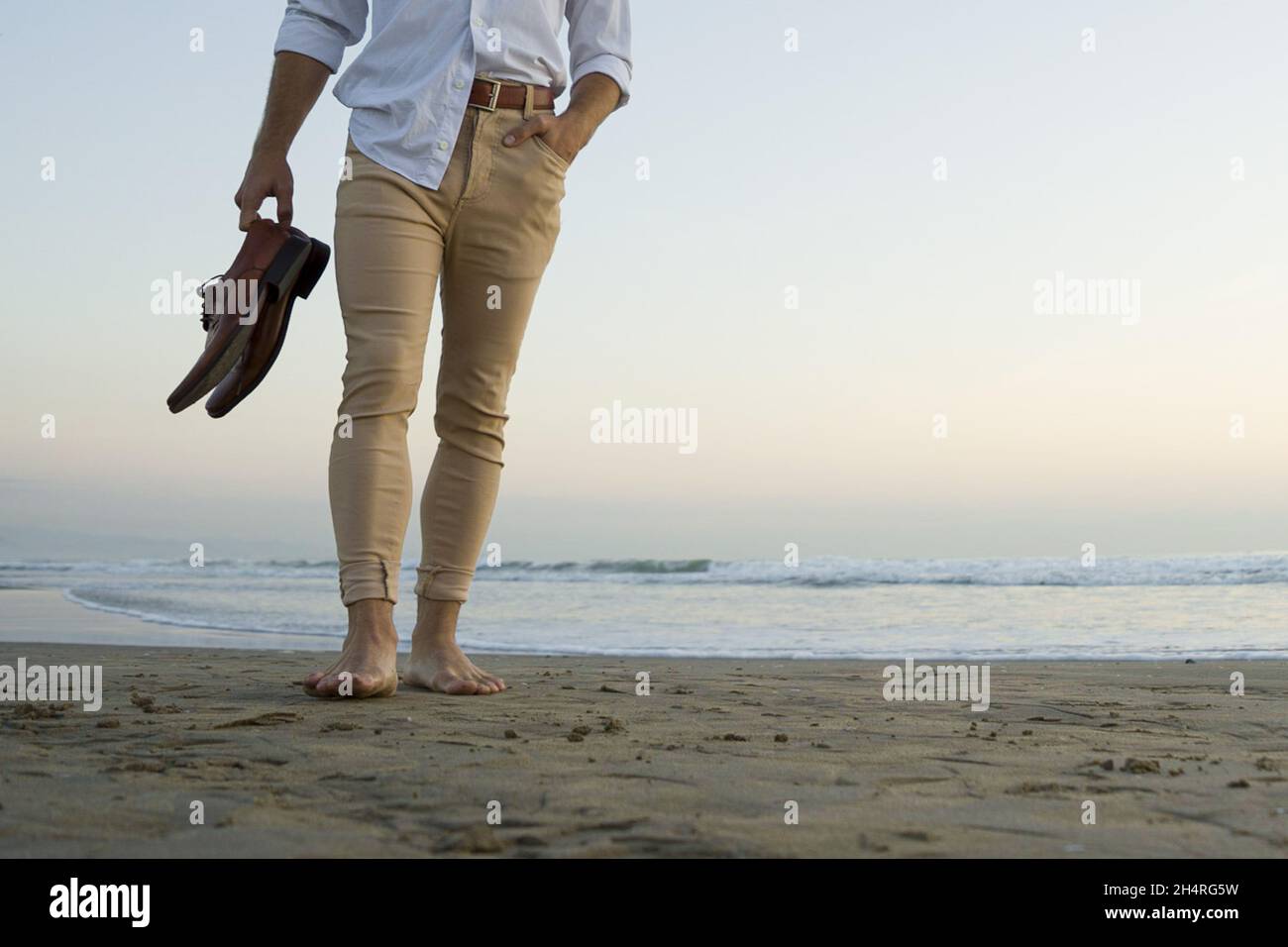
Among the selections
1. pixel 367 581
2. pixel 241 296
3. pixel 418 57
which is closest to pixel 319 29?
pixel 418 57

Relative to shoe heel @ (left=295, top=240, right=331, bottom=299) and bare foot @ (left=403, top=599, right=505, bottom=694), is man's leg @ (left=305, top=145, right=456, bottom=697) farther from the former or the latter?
→ bare foot @ (left=403, top=599, right=505, bottom=694)

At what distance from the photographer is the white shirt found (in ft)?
9.37

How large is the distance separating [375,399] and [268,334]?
347 millimetres

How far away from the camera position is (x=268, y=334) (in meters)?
2.93

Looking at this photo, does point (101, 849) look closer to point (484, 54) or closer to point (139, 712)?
point (139, 712)

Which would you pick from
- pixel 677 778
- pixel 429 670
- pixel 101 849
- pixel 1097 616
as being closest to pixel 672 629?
pixel 1097 616

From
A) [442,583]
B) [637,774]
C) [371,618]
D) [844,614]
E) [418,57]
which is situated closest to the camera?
[637,774]

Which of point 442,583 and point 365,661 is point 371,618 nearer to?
point 365,661

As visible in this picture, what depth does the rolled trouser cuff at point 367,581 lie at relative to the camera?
280 centimetres

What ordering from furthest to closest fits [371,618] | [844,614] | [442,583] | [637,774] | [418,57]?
1. [844,614]
2. [442,583]
3. [418,57]
4. [371,618]
5. [637,774]

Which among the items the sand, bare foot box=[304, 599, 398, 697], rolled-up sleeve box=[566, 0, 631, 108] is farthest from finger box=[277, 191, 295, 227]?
the sand

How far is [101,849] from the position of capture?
1466mm
